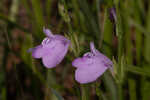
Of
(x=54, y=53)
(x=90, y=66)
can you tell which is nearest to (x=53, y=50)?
(x=54, y=53)

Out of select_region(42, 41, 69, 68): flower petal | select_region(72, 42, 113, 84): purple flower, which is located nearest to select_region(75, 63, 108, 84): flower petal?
select_region(72, 42, 113, 84): purple flower

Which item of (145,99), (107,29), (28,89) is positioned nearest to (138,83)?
(145,99)

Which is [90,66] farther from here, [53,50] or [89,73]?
[53,50]

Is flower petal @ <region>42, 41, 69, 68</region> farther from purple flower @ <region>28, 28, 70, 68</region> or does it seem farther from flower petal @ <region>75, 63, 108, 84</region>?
flower petal @ <region>75, 63, 108, 84</region>

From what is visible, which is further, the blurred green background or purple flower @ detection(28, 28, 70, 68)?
the blurred green background

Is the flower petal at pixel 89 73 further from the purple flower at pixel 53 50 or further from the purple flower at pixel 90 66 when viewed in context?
the purple flower at pixel 53 50

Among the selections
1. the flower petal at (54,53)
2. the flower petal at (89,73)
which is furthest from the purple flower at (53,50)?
the flower petal at (89,73)

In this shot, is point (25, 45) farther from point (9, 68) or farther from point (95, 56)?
point (95, 56)
